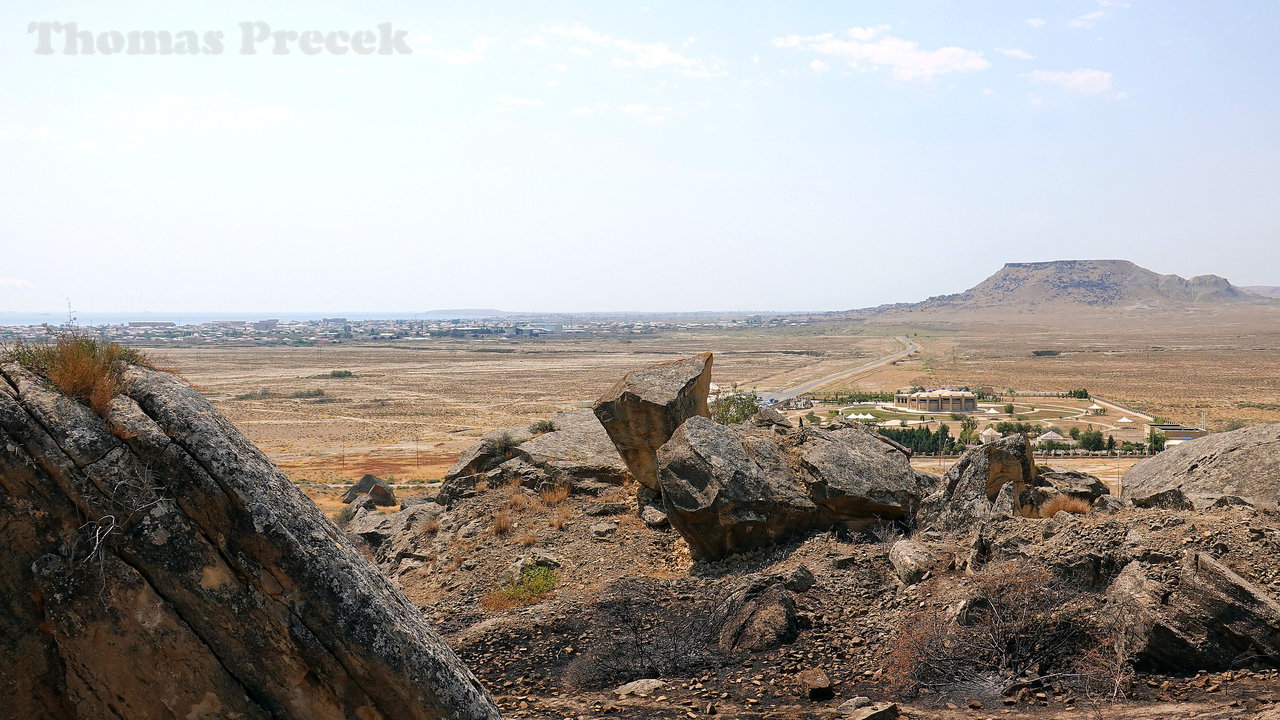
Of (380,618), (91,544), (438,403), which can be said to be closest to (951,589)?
(380,618)

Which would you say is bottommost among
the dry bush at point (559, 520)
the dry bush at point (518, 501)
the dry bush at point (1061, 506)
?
the dry bush at point (559, 520)

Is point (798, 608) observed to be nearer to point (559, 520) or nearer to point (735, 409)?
point (559, 520)

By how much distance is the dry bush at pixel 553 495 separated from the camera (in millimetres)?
17797

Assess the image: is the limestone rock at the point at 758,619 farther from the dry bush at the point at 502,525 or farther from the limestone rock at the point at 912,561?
the dry bush at the point at 502,525

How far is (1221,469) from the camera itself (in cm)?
1433

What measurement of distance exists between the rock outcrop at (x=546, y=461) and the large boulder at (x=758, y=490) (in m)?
4.69

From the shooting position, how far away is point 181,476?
6008 mm

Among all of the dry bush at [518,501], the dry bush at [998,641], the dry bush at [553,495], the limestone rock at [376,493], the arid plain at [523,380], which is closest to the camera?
the dry bush at [998,641]

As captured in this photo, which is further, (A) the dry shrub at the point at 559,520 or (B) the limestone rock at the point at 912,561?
(A) the dry shrub at the point at 559,520

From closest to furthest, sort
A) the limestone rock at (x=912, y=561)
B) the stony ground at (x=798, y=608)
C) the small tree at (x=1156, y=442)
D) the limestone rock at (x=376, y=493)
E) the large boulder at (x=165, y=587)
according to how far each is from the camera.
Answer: the large boulder at (x=165, y=587), the stony ground at (x=798, y=608), the limestone rock at (x=912, y=561), the limestone rock at (x=376, y=493), the small tree at (x=1156, y=442)

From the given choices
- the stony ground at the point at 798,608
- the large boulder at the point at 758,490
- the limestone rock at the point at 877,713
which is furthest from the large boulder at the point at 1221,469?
the limestone rock at the point at 877,713

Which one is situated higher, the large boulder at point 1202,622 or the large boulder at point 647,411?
the large boulder at point 647,411

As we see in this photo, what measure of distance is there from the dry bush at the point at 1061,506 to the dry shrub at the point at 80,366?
44.6 ft

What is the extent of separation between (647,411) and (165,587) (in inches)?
448
